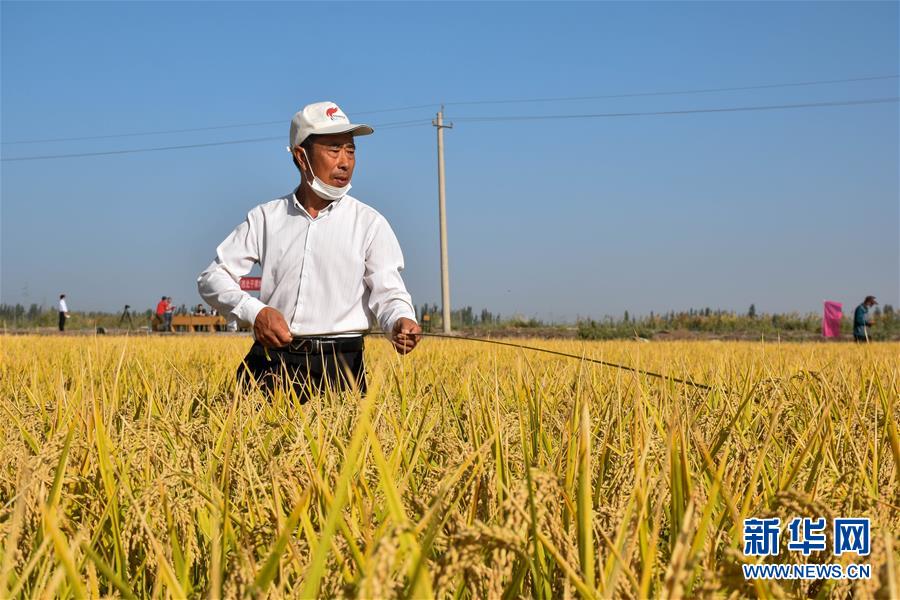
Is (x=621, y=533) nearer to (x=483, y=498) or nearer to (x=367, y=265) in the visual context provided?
(x=483, y=498)

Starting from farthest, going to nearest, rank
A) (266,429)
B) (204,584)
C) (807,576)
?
(266,429), (204,584), (807,576)

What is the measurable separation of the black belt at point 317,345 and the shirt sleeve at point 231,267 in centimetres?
20

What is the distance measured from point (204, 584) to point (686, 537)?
0.77m

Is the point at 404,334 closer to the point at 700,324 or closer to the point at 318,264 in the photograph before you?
the point at 318,264

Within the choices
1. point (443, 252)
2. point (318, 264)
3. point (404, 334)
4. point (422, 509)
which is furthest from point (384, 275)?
point (443, 252)

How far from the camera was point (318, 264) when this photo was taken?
319cm

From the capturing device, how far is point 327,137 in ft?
10.0

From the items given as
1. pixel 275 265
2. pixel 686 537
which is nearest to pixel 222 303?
pixel 275 265

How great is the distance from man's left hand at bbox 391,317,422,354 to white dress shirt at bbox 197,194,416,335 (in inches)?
7.6

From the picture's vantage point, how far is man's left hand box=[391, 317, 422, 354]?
2777 mm

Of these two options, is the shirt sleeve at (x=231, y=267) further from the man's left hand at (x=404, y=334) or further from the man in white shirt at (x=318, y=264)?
the man's left hand at (x=404, y=334)

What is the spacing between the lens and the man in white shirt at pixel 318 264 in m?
3.07

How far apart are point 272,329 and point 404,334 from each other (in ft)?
1.53

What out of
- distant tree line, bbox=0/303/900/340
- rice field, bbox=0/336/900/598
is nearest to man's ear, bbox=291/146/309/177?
rice field, bbox=0/336/900/598
